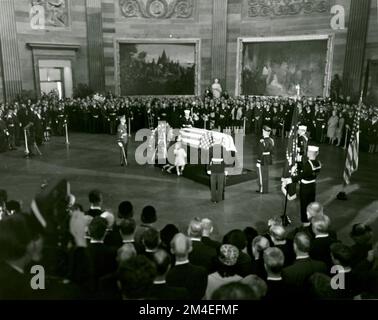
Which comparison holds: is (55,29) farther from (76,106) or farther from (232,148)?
(232,148)

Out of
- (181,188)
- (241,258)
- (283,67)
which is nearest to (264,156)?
(181,188)

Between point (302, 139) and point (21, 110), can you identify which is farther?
point (21, 110)

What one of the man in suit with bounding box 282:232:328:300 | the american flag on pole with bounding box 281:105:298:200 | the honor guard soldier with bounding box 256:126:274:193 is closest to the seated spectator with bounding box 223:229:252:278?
the man in suit with bounding box 282:232:328:300

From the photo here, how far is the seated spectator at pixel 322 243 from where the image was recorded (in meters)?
4.77

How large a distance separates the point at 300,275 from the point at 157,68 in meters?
21.4

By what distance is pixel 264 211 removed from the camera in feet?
29.7

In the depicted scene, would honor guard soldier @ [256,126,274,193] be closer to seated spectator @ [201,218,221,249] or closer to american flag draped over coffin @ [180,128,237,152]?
american flag draped over coffin @ [180,128,237,152]

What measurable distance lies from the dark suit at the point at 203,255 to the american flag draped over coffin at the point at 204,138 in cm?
619

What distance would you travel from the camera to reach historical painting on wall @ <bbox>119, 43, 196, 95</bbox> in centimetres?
2394

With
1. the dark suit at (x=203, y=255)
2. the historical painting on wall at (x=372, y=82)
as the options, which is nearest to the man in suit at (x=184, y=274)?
the dark suit at (x=203, y=255)

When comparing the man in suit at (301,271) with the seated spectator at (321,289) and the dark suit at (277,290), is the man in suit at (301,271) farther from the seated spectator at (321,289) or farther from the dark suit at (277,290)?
the seated spectator at (321,289)

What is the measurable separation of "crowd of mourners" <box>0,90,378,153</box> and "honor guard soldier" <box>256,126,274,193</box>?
22.6ft

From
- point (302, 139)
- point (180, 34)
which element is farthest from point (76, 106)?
point (302, 139)

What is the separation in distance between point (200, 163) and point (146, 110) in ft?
26.8
